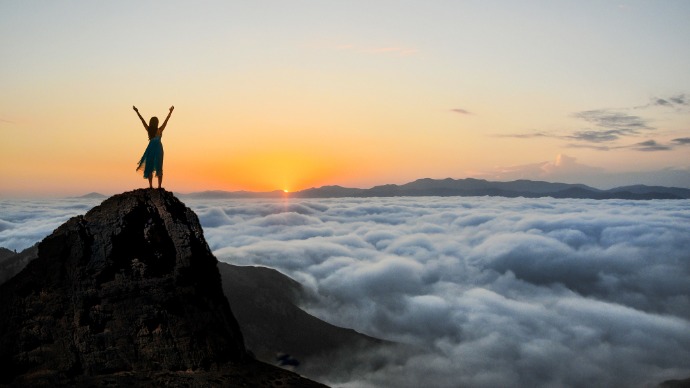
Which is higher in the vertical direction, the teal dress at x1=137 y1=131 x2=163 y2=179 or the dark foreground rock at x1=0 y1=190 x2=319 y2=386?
the teal dress at x1=137 y1=131 x2=163 y2=179

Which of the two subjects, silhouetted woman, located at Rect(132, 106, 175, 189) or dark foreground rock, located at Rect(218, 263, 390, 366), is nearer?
silhouetted woman, located at Rect(132, 106, 175, 189)

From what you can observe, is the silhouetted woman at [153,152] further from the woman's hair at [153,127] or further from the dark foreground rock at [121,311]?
the dark foreground rock at [121,311]

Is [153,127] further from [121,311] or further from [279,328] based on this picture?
[279,328]

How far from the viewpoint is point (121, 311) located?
20500 millimetres

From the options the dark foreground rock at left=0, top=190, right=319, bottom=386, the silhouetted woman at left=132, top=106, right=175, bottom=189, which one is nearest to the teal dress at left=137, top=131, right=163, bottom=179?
the silhouetted woman at left=132, top=106, right=175, bottom=189

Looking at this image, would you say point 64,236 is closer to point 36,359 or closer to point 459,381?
point 36,359

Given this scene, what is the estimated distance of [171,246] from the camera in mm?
21656

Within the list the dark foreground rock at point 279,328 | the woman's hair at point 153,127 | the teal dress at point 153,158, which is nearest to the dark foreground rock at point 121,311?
the teal dress at point 153,158

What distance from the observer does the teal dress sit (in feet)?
70.7

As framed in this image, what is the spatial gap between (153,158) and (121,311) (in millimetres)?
6256

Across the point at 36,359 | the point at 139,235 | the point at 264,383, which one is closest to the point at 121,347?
the point at 36,359

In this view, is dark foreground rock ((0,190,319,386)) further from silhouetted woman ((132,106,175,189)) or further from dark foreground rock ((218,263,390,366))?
dark foreground rock ((218,263,390,366))

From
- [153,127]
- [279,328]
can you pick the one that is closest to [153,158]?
[153,127]

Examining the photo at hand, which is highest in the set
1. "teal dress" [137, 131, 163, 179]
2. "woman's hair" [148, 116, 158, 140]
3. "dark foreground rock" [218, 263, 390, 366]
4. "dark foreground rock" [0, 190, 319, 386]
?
"woman's hair" [148, 116, 158, 140]
